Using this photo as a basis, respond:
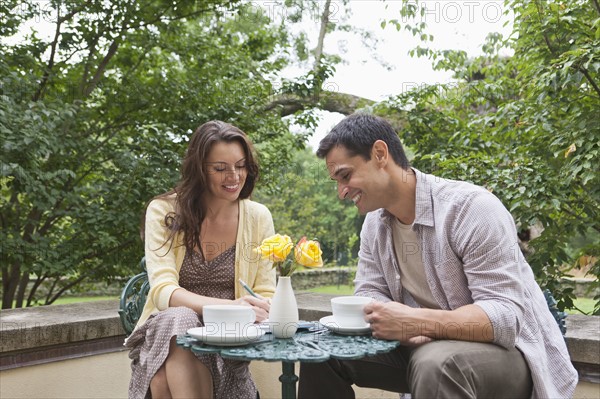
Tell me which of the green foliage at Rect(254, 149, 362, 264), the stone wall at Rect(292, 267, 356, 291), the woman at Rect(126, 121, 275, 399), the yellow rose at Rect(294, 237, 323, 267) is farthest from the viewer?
the stone wall at Rect(292, 267, 356, 291)

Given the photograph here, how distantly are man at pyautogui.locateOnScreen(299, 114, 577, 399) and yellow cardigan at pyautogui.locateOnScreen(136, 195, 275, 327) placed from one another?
0.40m

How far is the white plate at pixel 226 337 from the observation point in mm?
1528

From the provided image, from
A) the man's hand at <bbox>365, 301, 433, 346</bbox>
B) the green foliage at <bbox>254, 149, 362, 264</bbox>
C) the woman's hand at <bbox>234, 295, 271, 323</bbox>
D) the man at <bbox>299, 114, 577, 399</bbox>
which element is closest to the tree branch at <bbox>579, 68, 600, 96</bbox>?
the man at <bbox>299, 114, 577, 399</bbox>

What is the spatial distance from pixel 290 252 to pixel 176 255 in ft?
A: 1.96

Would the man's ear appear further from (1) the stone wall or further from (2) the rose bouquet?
(1) the stone wall

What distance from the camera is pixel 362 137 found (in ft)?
5.96

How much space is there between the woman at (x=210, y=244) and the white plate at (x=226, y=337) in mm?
244

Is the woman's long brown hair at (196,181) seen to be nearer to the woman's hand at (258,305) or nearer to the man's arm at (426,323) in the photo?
the woman's hand at (258,305)

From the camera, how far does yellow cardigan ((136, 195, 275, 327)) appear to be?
6.61 ft

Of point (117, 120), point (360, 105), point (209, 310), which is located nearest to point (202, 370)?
point (209, 310)

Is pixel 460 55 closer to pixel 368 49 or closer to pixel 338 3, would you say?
pixel 338 3

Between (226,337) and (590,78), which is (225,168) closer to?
(226,337)

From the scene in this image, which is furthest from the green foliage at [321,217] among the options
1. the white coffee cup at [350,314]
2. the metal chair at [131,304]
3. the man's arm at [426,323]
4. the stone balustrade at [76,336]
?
the man's arm at [426,323]

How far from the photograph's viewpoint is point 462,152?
143 inches
